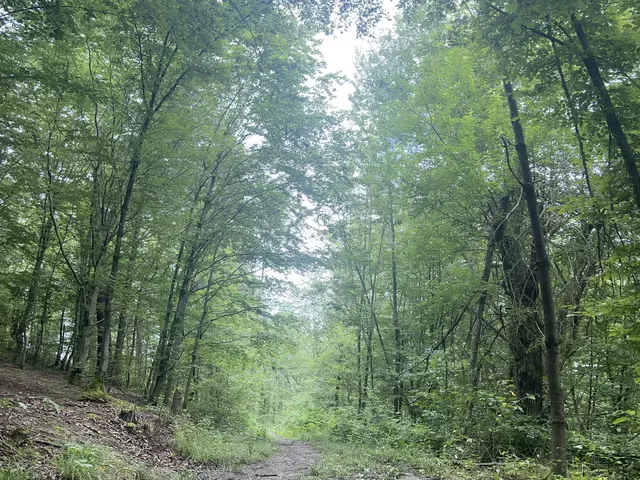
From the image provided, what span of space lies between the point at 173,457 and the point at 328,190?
6.95m

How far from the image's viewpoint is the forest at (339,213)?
380cm

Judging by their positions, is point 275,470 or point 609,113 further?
point 275,470

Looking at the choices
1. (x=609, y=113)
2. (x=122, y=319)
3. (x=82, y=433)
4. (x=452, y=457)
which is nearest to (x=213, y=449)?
(x=82, y=433)

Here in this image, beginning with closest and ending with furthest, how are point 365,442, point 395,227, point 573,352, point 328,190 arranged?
point 573,352 → point 365,442 → point 328,190 → point 395,227

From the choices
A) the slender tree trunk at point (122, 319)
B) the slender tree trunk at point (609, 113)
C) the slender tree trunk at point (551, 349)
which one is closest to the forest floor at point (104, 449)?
the slender tree trunk at point (551, 349)

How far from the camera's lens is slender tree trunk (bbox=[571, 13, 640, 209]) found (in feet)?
9.72

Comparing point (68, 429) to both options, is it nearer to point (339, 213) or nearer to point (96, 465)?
point (96, 465)

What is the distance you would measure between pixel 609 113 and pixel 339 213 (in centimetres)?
936

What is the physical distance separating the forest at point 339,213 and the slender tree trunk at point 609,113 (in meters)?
0.02

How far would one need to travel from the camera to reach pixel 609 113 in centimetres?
304

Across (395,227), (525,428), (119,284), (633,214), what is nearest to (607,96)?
(633,214)

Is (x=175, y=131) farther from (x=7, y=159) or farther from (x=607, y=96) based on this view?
(x=607, y=96)

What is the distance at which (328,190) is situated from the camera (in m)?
10.5

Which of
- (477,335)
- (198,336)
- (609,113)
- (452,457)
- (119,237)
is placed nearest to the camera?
(609,113)
